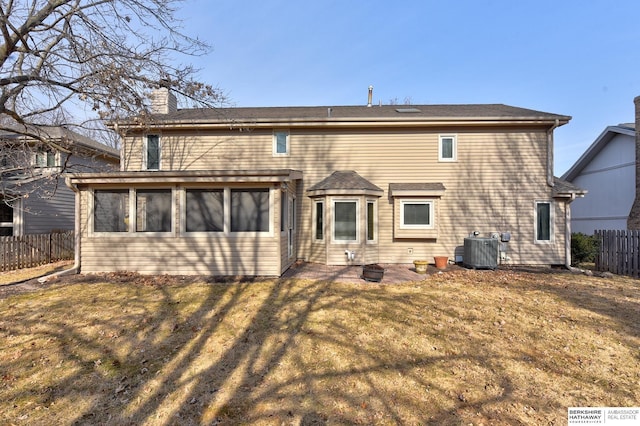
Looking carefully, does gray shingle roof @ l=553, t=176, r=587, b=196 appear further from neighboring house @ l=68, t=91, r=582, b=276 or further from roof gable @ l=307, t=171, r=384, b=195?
roof gable @ l=307, t=171, r=384, b=195

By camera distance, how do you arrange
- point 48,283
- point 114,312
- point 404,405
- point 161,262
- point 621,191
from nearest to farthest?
1. point 404,405
2. point 114,312
3. point 48,283
4. point 161,262
5. point 621,191

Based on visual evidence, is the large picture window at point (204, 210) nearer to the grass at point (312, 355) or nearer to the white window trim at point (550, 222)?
the grass at point (312, 355)

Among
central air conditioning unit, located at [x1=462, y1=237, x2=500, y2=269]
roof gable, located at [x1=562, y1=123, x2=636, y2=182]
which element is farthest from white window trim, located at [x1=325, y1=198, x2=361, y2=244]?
roof gable, located at [x1=562, y1=123, x2=636, y2=182]

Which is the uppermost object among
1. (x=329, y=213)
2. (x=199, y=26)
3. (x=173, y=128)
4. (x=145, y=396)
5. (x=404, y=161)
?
(x=199, y=26)

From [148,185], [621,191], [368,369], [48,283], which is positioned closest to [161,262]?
[148,185]

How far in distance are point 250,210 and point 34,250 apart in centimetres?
939

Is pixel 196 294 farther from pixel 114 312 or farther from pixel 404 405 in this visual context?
pixel 404 405

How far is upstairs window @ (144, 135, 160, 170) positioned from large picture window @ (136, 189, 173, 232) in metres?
3.84

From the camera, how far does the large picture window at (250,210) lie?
8461 mm

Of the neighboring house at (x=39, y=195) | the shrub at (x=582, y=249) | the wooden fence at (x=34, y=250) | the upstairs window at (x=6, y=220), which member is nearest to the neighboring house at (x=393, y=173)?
the shrub at (x=582, y=249)

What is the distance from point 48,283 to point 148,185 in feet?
11.8

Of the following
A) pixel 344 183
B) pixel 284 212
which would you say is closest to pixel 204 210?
pixel 284 212

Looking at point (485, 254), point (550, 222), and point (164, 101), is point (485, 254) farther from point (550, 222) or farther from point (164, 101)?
point (164, 101)

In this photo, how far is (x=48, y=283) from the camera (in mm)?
7930
